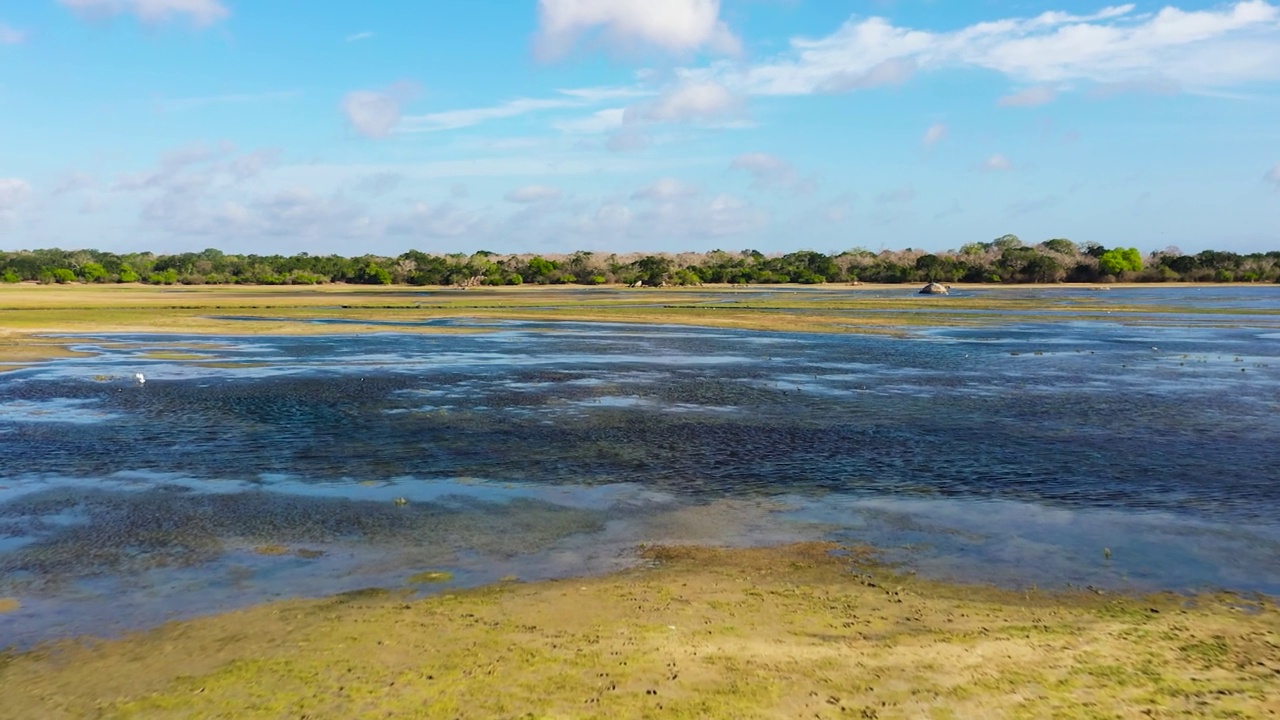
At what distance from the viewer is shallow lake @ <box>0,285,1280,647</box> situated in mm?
10398

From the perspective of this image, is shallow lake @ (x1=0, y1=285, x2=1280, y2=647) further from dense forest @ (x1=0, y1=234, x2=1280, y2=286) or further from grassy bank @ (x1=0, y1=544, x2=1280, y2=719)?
dense forest @ (x1=0, y1=234, x2=1280, y2=286)

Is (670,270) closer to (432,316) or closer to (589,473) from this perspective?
(432,316)

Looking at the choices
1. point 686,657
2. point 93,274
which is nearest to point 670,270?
point 93,274

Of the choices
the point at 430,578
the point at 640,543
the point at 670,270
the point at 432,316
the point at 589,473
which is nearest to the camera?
the point at 430,578

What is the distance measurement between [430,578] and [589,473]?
17.2ft

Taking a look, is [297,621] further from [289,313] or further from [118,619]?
[289,313]

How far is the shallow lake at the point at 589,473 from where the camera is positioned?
10398 millimetres

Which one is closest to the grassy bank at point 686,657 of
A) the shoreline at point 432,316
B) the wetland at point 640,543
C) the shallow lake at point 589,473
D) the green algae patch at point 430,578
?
the wetland at point 640,543

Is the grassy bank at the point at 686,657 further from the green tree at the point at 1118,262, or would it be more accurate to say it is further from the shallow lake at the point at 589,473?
the green tree at the point at 1118,262

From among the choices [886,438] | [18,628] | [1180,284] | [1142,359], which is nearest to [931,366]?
[1142,359]

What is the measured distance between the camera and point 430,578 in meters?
9.95

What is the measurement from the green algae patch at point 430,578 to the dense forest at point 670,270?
124 meters

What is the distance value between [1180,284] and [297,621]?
13519 centimetres

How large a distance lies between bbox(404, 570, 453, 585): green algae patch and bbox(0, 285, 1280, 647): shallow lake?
143 millimetres
